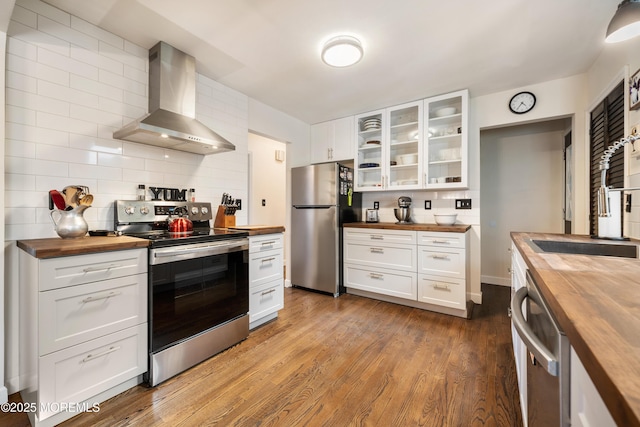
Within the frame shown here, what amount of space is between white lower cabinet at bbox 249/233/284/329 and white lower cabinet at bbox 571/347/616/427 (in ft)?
6.85

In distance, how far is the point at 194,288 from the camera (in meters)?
1.80

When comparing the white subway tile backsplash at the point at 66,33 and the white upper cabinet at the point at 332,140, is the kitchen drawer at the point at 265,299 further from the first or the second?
the white subway tile backsplash at the point at 66,33

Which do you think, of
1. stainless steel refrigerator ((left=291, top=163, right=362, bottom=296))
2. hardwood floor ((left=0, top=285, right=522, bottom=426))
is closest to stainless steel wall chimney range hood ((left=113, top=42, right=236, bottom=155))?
stainless steel refrigerator ((left=291, top=163, right=362, bottom=296))

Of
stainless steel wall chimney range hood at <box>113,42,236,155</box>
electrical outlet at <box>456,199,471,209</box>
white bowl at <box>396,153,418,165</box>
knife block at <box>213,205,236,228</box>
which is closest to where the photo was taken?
stainless steel wall chimney range hood at <box>113,42,236,155</box>

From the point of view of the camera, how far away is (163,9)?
1709mm

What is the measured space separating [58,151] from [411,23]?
2478 millimetres

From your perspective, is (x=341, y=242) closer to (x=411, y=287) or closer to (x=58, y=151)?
(x=411, y=287)

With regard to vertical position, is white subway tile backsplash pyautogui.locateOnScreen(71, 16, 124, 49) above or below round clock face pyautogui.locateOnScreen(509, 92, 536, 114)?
above

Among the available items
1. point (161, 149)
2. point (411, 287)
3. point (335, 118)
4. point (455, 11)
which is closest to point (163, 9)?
point (161, 149)

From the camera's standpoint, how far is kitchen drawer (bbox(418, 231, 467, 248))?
2643 millimetres

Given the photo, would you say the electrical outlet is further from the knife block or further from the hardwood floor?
the knife block

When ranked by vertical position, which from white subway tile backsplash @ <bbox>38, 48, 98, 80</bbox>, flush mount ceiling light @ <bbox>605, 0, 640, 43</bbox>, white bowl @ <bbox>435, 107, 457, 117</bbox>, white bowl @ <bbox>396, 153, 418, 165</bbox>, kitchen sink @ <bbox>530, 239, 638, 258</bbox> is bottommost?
kitchen sink @ <bbox>530, 239, 638, 258</bbox>

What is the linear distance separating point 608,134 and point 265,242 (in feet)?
9.54

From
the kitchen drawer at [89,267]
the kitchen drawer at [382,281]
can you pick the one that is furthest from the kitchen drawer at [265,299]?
the kitchen drawer at [382,281]
